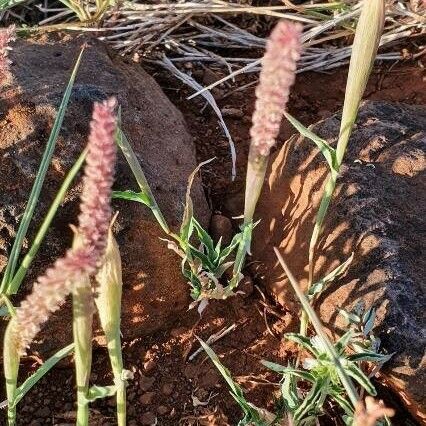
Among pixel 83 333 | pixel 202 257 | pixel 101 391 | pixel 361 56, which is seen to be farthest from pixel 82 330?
pixel 361 56

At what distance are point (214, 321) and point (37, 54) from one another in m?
0.72

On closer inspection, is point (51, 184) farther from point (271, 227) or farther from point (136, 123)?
point (271, 227)

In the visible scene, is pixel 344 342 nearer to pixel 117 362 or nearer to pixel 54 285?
pixel 117 362

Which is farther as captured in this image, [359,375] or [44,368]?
[359,375]

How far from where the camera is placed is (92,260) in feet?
2.84

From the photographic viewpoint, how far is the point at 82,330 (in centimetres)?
108

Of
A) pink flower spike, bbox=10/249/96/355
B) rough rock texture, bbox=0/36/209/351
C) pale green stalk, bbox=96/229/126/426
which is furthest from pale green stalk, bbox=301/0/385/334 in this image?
pink flower spike, bbox=10/249/96/355

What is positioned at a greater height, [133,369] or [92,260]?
[92,260]

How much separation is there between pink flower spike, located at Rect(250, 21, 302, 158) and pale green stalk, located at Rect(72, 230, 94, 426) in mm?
284

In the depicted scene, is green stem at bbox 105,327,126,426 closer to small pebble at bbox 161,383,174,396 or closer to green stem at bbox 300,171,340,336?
small pebble at bbox 161,383,174,396

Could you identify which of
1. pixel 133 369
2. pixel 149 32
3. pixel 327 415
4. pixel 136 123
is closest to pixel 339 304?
pixel 327 415

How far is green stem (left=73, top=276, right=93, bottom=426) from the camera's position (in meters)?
1.02

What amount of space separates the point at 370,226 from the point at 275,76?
2.19 ft

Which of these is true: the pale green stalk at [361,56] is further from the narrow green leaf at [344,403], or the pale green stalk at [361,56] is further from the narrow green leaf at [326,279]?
the narrow green leaf at [344,403]
